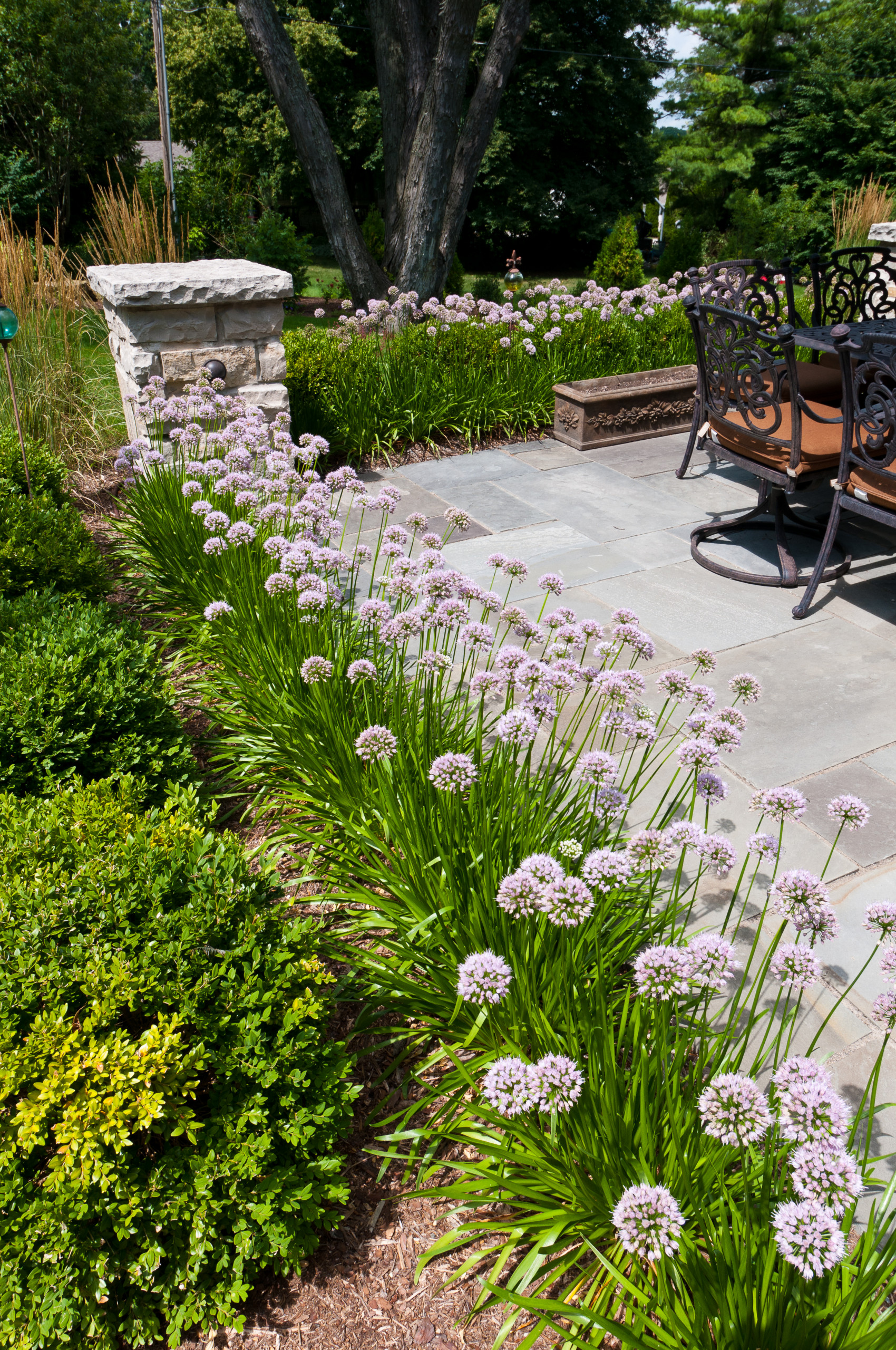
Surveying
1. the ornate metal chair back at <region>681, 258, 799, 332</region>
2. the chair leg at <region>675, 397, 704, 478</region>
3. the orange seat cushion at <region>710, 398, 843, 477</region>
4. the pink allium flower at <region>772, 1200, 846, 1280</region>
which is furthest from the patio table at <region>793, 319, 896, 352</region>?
the pink allium flower at <region>772, 1200, 846, 1280</region>

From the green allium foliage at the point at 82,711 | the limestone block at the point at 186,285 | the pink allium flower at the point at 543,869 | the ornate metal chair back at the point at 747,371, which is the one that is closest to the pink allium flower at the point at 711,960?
the pink allium flower at the point at 543,869

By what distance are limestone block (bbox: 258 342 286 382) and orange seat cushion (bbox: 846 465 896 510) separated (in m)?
3.17

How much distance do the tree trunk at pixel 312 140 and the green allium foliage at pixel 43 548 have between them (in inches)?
251

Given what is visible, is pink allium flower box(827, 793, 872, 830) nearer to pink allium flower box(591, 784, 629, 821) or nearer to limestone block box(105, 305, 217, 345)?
pink allium flower box(591, 784, 629, 821)

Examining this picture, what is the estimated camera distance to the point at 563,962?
6.09ft

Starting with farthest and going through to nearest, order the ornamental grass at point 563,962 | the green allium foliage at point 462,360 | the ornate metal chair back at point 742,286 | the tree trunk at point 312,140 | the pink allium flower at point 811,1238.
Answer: the tree trunk at point 312,140, the green allium foliage at point 462,360, the ornate metal chair back at point 742,286, the ornamental grass at point 563,962, the pink allium flower at point 811,1238

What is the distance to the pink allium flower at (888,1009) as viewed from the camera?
1.37 meters

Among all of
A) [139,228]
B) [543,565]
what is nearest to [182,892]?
[543,565]

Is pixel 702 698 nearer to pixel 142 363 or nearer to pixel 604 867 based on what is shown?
pixel 604 867

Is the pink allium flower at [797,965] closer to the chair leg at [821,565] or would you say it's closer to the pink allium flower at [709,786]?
the pink allium flower at [709,786]

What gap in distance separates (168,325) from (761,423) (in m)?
3.22

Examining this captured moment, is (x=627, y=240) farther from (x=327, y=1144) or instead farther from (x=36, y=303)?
(x=327, y=1144)

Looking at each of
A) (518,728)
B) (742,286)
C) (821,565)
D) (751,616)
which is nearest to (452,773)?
(518,728)

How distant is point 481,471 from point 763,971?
4933mm
